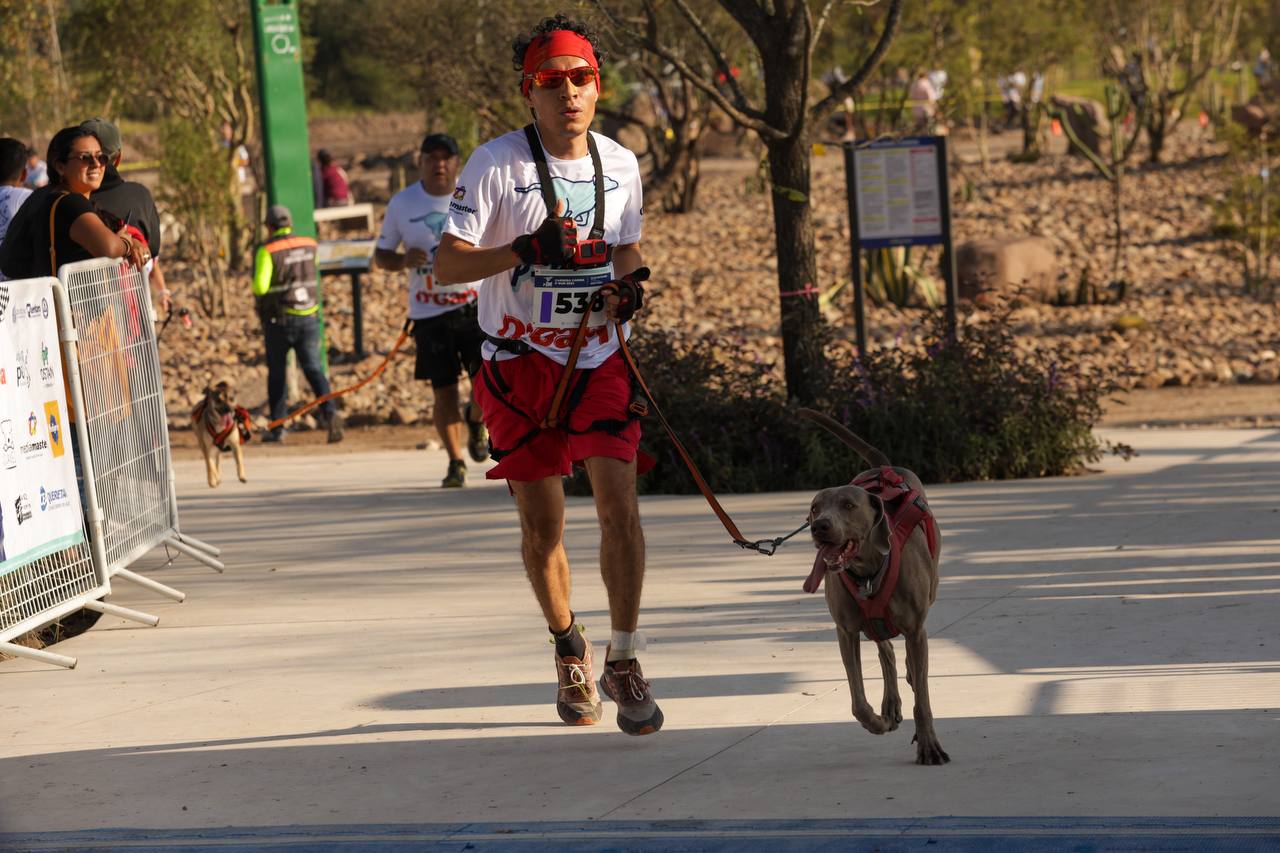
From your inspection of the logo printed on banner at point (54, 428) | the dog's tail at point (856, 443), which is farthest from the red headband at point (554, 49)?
the logo printed on banner at point (54, 428)

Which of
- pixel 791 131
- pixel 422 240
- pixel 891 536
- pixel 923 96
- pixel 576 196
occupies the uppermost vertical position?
pixel 923 96

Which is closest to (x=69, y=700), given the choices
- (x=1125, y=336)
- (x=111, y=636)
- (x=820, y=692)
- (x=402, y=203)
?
(x=111, y=636)

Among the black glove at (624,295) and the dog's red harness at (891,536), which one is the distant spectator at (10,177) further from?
Answer: the dog's red harness at (891,536)

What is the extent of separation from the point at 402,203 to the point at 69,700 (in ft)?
17.1

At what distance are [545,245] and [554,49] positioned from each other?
63 centimetres

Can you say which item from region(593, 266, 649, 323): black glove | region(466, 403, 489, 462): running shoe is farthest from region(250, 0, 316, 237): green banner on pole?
region(593, 266, 649, 323): black glove

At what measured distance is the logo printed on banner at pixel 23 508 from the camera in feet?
21.9

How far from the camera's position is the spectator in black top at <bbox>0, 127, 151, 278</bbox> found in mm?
A: 7949

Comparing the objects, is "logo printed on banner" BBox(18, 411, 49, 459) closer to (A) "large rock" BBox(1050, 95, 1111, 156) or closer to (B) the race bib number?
(B) the race bib number

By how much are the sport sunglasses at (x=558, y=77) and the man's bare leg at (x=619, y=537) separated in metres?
1.09

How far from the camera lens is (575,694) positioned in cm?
546

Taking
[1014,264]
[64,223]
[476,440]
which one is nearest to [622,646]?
[64,223]

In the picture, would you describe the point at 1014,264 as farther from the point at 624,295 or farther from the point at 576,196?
the point at 624,295

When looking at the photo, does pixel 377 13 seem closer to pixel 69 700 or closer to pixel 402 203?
pixel 402 203
